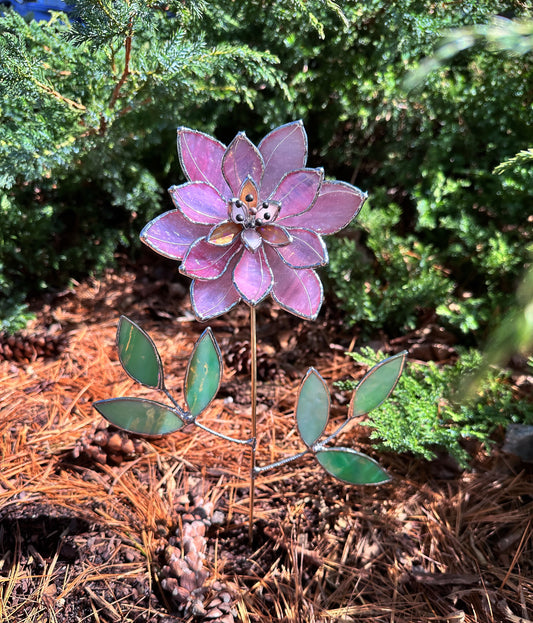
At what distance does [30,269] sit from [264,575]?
128 centimetres

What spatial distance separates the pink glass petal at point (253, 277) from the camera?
0.95 metres

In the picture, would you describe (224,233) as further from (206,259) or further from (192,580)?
(192,580)

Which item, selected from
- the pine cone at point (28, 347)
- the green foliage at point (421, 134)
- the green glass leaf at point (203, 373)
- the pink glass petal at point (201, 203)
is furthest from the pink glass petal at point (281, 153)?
the pine cone at point (28, 347)

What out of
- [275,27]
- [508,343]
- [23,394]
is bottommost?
[23,394]

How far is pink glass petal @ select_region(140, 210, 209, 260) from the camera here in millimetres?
969

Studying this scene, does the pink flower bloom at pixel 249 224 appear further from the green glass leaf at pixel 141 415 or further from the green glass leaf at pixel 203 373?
the green glass leaf at pixel 141 415

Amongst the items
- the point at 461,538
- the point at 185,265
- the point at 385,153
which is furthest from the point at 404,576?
the point at 385,153

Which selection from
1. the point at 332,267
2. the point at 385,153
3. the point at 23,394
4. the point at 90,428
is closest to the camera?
the point at 90,428

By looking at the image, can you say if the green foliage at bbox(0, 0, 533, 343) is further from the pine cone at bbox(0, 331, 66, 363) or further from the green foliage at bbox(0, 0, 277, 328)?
the pine cone at bbox(0, 331, 66, 363)

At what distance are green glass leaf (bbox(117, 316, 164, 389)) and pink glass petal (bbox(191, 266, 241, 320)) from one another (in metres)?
0.16

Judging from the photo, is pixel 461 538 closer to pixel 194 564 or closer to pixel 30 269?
pixel 194 564

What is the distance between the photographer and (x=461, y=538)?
1.25 meters

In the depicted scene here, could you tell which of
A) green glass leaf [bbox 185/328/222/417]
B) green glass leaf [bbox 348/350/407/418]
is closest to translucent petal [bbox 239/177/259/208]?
green glass leaf [bbox 185/328/222/417]

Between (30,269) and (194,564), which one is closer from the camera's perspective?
(194,564)
